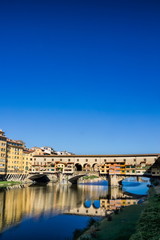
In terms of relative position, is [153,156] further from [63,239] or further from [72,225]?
[63,239]

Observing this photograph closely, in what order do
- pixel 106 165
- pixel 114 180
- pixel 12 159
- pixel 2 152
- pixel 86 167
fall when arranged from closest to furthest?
pixel 114 180 < pixel 2 152 < pixel 106 165 < pixel 12 159 < pixel 86 167

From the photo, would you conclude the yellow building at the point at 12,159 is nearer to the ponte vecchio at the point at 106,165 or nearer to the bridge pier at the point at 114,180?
the ponte vecchio at the point at 106,165

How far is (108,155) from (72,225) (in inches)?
2730

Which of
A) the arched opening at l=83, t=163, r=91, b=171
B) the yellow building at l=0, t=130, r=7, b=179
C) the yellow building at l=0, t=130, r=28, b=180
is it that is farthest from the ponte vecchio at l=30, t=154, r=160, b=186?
the yellow building at l=0, t=130, r=7, b=179

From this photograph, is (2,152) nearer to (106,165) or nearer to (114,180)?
(106,165)

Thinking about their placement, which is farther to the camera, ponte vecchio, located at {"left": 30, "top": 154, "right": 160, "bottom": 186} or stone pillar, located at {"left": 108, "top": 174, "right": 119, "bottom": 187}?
ponte vecchio, located at {"left": 30, "top": 154, "right": 160, "bottom": 186}

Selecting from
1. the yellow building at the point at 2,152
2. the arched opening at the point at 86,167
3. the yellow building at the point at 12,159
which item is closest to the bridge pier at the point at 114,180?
the arched opening at the point at 86,167

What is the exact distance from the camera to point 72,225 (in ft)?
102

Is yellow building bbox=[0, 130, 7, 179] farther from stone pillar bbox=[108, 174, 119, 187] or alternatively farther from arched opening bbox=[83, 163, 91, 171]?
stone pillar bbox=[108, 174, 119, 187]

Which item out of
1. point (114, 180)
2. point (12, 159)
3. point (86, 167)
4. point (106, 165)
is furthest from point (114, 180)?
point (12, 159)

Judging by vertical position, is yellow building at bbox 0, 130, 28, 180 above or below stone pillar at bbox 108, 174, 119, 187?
above

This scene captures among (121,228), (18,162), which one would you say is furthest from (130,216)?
(18,162)

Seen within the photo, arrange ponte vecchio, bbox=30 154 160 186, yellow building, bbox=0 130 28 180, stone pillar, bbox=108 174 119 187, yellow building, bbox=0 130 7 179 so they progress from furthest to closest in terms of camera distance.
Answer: yellow building, bbox=0 130 28 180 → yellow building, bbox=0 130 7 179 → ponte vecchio, bbox=30 154 160 186 → stone pillar, bbox=108 174 119 187

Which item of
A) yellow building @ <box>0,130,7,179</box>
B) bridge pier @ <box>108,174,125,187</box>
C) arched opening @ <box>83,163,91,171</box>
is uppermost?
yellow building @ <box>0,130,7,179</box>
